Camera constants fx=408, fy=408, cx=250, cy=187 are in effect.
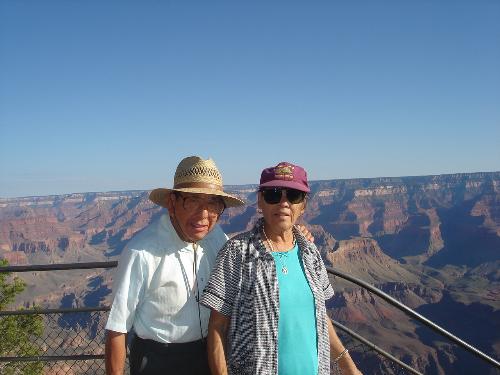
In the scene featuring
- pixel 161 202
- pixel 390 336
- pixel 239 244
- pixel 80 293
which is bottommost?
pixel 80 293

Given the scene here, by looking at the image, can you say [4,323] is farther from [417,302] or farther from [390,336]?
[417,302]

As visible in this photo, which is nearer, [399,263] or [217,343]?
[217,343]

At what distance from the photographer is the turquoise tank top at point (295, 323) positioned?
2.33 m

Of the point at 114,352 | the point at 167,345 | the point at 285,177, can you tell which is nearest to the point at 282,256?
the point at 285,177

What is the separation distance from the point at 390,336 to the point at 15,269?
69.4 metres

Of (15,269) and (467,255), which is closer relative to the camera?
(15,269)

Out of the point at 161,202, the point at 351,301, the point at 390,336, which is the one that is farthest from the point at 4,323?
the point at 351,301

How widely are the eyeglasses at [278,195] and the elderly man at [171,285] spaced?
0.30m

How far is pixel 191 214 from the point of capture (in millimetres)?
2541

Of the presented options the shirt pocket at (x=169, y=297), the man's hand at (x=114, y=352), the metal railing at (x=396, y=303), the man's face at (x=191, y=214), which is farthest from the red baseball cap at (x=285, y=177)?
the metal railing at (x=396, y=303)

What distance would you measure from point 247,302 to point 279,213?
56cm

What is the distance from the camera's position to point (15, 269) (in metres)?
3.94

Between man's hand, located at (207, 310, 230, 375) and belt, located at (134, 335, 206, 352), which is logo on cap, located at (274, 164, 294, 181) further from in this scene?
belt, located at (134, 335, 206, 352)

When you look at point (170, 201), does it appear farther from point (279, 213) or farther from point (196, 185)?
point (279, 213)
